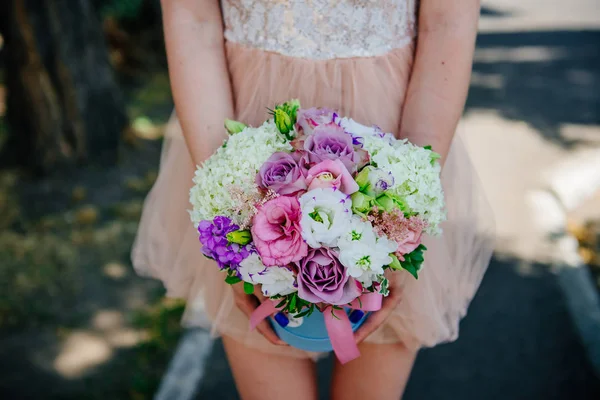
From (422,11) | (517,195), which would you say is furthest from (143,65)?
(422,11)

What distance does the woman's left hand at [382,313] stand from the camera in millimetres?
1593

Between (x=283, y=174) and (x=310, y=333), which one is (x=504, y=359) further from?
(x=283, y=174)

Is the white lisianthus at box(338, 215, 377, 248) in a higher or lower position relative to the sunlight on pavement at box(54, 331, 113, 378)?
higher

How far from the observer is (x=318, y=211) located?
1.30 metres

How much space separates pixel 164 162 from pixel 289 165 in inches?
35.5

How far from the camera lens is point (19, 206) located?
4.52 metres

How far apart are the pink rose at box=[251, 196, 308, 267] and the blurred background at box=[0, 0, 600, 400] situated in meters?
1.92

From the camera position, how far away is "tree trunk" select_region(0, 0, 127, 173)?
4.49 metres

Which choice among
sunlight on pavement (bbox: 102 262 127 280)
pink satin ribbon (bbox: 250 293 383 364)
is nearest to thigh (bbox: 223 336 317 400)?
pink satin ribbon (bbox: 250 293 383 364)

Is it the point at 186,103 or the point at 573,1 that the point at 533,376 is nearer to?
the point at 186,103

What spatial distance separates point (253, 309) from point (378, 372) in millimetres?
479

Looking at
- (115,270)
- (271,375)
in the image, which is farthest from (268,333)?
(115,270)

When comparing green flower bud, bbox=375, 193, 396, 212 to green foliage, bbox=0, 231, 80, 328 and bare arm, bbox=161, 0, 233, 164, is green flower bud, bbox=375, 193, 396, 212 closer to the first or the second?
bare arm, bbox=161, 0, 233, 164

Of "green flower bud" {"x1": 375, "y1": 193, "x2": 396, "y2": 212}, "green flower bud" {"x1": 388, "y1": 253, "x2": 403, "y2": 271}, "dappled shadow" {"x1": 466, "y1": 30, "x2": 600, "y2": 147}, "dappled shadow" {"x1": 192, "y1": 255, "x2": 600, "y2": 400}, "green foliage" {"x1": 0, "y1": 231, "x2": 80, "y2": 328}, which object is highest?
"green flower bud" {"x1": 375, "y1": 193, "x2": 396, "y2": 212}
